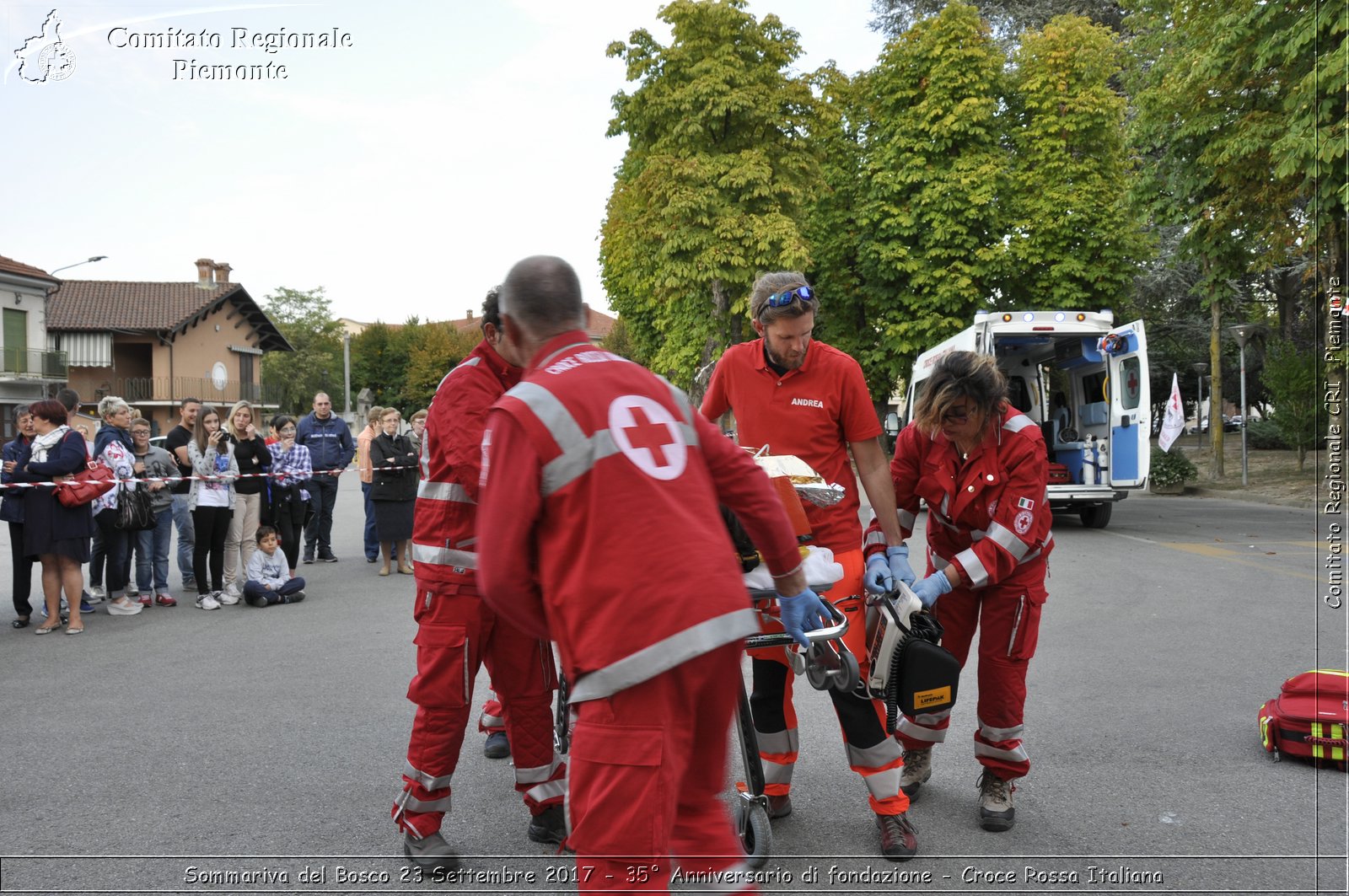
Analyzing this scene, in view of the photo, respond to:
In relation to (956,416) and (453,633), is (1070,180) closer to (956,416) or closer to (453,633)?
(956,416)

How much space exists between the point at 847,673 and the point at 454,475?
162 centimetres

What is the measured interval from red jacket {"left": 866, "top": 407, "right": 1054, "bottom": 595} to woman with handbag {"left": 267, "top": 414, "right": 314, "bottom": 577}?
355 inches

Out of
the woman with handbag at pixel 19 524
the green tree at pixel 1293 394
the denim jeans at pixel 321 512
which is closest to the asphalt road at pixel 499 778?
the woman with handbag at pixel 19 524

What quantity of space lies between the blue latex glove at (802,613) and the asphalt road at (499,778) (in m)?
1.04

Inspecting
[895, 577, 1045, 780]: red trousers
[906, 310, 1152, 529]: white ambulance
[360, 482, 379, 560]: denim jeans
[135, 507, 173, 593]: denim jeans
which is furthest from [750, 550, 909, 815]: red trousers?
[906, 310, 1152, 529]: white ambulance

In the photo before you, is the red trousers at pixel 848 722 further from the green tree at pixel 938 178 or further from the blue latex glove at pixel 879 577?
the green tree at pixel 938 178

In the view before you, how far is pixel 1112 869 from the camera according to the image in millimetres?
3607

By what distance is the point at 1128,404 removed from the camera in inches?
584

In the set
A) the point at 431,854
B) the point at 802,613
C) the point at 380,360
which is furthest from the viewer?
the point at 380,360

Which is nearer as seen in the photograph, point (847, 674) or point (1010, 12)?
point (847, 674)

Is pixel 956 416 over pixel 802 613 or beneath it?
over

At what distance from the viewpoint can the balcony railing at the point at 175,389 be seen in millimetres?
50656

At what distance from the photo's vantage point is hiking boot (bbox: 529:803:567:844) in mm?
3975

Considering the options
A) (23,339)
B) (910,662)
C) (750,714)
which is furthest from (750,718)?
(23,339)
